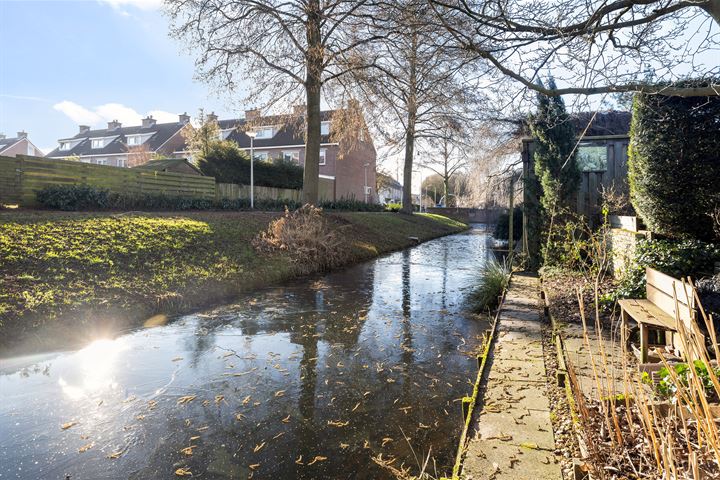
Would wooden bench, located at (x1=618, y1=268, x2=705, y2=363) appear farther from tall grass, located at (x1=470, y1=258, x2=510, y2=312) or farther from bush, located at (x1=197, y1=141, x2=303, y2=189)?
bush, located at (x1=197, y1=141, x2=303, y2=189)

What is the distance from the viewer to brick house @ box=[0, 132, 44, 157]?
49.1m

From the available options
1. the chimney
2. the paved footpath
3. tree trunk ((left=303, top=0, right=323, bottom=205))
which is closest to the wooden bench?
the paved footpath

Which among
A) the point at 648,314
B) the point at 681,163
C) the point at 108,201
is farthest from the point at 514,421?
the point at 108,201

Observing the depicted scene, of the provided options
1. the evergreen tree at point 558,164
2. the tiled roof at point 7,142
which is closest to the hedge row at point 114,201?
the evergreen tree at point 558,164

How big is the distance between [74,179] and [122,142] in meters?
37.6

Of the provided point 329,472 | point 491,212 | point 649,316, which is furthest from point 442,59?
point 491,212

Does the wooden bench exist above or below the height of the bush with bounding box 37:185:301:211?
below

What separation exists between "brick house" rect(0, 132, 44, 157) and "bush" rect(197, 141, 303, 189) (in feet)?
144

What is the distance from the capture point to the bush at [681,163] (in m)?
5.38

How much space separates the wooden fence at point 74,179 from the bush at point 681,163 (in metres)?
13.8

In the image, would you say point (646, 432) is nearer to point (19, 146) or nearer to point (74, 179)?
point (74, 179)

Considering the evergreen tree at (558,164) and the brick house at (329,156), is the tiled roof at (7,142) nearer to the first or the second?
the brick house at (329,156)

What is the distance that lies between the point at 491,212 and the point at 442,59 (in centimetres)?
3073

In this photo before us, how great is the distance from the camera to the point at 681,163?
550 cm
